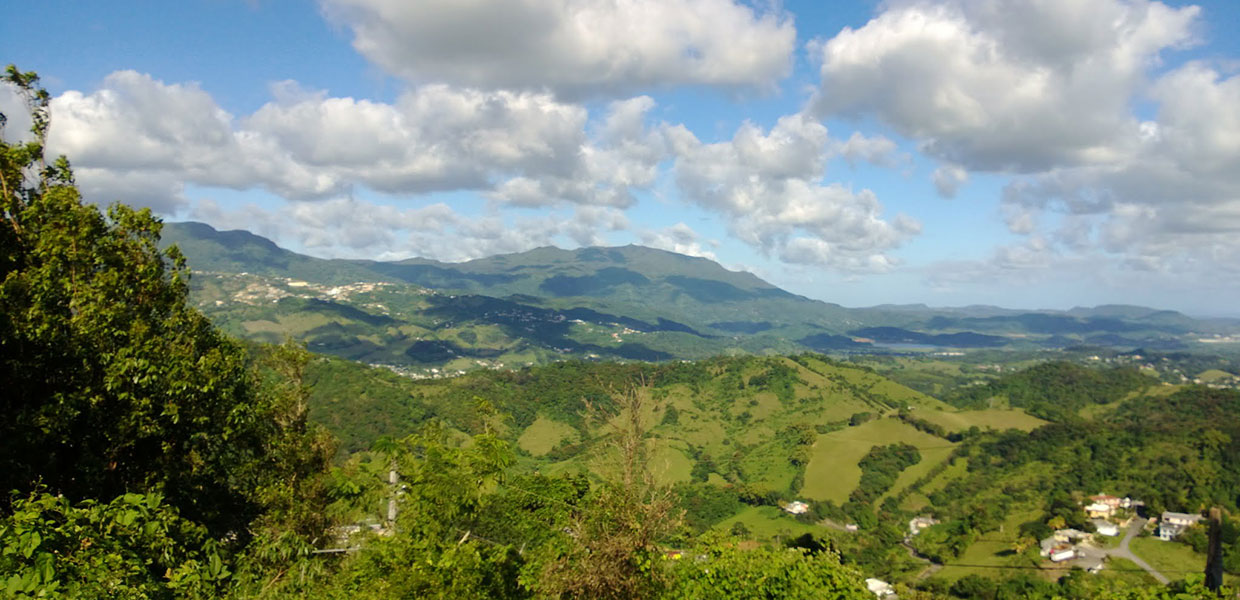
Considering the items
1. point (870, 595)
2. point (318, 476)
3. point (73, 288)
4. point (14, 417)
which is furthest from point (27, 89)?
point (870, 595)

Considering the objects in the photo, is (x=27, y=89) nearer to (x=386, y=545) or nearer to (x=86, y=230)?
(x=86, y=230)

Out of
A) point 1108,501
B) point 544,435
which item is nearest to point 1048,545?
point 1108,501

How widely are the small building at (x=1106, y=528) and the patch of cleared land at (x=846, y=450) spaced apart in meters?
31.7

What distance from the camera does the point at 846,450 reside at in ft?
351

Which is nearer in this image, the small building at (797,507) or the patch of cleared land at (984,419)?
the small building at (797,507)

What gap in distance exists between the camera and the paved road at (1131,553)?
5400cm

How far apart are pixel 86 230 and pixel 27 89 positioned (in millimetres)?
3402

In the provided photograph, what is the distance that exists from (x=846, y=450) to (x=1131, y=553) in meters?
48.4

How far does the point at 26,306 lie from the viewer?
898 centimetres

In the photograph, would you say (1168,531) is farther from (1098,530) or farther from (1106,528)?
(1098,530)

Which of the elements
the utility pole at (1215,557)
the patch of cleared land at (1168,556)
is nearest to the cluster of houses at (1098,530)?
the patch of cleared land at (1168,556)

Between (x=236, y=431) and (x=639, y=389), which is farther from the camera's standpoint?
(x=236, y=431)

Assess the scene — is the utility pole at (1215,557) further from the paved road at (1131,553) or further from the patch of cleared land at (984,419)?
the patch of cleared land at (984,419)

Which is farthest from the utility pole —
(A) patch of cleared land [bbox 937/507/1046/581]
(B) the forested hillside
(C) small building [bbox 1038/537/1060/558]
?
(C) small building [bbox 1038/537/1060/558]
